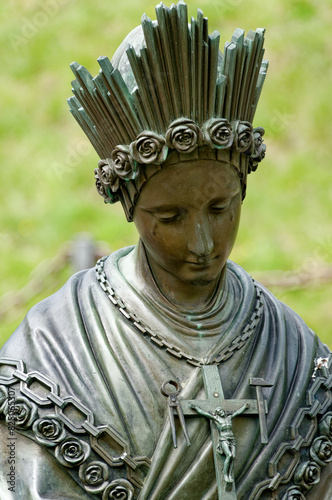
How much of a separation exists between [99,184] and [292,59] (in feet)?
24.2

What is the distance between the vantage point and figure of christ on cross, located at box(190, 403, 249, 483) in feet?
15.8

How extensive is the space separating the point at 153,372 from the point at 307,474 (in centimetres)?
72

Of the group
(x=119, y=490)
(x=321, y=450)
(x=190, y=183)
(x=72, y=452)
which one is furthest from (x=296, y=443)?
(x=190, y=183)

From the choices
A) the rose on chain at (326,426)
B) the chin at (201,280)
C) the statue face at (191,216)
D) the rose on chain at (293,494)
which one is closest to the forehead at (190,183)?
the statue face at (191,216)

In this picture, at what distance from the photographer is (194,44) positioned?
4.73 metres

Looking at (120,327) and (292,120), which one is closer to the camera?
(120,327)

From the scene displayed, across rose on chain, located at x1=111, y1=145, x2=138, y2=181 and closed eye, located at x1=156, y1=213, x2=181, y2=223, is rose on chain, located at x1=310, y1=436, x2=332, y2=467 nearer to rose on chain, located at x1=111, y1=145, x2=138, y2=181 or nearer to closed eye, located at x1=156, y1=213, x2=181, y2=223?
closed eye, located at x1=156, y1=213, x2=181, y2=223

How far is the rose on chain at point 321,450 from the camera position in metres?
→ 5.05

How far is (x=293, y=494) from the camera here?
496 cm

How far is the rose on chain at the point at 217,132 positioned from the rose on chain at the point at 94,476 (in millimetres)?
1282

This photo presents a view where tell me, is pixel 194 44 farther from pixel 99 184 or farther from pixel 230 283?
pixel 230 283

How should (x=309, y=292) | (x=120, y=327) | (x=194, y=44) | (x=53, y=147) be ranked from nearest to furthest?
(x=194, y=44) < (x=120, y=327) < (x=309, y=292) < (x=53, y=147)

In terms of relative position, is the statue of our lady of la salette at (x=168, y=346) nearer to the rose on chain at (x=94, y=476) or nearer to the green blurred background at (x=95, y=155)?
the rose on chain at (x=94, y=476)

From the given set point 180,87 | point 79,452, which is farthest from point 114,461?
point 180,87
